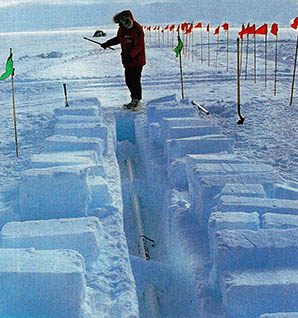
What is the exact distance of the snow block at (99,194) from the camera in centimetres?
280

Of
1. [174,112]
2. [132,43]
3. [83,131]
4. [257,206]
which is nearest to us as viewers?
[257,206]

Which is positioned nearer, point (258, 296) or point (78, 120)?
point (258, 296)

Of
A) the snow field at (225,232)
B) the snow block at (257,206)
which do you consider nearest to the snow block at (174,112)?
the snow field at (225,232)

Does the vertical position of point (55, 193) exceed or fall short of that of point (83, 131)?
it falls short

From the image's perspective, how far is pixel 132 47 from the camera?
5867 millimetres

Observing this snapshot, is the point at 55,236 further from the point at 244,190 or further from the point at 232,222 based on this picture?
the point at 244,190

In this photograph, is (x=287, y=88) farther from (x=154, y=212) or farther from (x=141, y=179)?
(x=154, y=212)

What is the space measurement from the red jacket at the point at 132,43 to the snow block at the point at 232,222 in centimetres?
414

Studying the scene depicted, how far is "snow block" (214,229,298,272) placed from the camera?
1.84 meters

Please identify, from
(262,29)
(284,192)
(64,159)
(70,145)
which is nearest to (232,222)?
(284,192)

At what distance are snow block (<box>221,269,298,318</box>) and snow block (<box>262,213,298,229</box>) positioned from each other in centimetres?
38

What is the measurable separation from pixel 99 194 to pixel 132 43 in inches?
139

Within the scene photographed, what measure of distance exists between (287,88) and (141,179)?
4840 mm

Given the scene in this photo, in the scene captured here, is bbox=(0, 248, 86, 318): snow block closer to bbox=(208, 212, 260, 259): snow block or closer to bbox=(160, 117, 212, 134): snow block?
bbox=(208, 212, 260, 259): snow block
